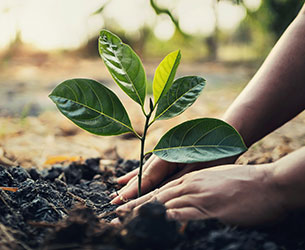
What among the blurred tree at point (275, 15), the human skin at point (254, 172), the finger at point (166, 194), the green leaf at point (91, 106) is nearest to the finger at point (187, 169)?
the human skin at point (254, 172)

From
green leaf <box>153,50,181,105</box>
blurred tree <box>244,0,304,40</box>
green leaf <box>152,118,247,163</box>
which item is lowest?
green leaf <box>152,118,247,163</box>

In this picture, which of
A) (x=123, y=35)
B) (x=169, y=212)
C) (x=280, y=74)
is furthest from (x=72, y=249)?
(x=123, y=35)

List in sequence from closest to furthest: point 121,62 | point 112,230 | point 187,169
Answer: point 112,230, point 121,62, point 187,169

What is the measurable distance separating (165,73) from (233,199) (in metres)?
0.39

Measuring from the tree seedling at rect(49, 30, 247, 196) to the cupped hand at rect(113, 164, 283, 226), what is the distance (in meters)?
0.08

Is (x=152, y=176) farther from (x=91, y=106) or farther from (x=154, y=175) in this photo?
(x=91, y=106)

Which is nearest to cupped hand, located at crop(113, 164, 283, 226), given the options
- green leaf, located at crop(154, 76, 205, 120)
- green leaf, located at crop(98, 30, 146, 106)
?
green leaf, located at crop(154, 76, 205, 120)

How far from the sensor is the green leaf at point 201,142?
0.90 m

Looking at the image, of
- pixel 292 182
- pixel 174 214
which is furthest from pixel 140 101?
pixel 292 182

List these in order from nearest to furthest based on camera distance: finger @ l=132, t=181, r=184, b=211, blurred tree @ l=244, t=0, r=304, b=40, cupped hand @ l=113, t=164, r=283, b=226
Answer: cupped hand @ l=113, t=164, r=283, b=226 → finger @ l=132, t=181, r=184, b=211 → blurred tree @ l=244, t=0, r=304, b=40

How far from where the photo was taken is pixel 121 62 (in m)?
0.97

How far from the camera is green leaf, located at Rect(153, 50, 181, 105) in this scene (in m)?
0.95

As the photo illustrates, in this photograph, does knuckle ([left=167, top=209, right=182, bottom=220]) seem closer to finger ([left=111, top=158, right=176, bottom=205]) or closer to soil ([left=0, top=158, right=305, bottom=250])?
soil ([left=0, top=158, right=305, bottom=250])

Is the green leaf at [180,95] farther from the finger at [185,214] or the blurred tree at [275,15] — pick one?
the blurred tree at [275,15]
